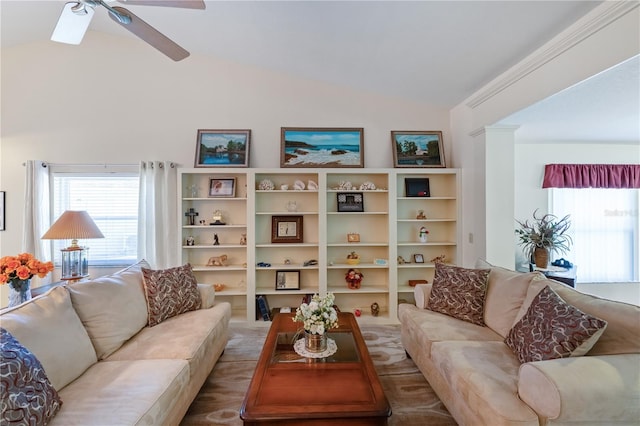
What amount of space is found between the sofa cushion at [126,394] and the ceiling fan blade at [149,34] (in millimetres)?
2052

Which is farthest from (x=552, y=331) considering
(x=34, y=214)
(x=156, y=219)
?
(x=34, y=214)

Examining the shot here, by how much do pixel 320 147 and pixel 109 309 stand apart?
2720 mm

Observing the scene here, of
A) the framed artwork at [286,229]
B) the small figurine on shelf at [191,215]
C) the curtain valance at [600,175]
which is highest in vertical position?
the curtain valance at [600,175]

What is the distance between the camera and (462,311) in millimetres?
2391

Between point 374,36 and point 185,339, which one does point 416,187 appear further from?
point 185,339

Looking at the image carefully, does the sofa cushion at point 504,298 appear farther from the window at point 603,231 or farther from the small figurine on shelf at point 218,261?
the small figurine on shelf at point 218,261

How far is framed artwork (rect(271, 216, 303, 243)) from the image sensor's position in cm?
373

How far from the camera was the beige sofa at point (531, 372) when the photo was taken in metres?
1.28

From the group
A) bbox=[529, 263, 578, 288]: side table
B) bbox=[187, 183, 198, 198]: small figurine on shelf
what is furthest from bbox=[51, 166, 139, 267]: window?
bbox=[529, 263, 578, 288]: side table

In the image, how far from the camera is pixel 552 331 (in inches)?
62.6

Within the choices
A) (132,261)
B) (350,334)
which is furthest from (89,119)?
(350,334)

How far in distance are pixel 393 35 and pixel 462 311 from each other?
2.37 m

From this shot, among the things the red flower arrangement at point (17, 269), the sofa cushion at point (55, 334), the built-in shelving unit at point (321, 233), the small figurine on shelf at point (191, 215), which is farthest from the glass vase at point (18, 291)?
the small figurine on shelf at point (191, 215)

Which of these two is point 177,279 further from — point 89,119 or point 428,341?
point 89,119
